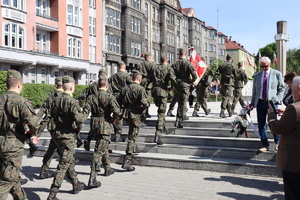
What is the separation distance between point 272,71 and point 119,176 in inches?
165

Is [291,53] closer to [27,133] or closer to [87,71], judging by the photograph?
[87,71]

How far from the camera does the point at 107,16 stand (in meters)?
38.8

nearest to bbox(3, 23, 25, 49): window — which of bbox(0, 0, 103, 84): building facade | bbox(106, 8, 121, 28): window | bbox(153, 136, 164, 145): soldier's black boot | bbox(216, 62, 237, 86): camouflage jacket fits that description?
bbox(0, 0, 103, 84): building facade

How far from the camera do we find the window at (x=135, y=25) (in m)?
42.2

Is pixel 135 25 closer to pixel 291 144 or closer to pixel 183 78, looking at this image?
pixel 183 78

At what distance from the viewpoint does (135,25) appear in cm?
4272

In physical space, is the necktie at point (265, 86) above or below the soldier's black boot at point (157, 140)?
above

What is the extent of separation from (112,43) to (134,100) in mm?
33124

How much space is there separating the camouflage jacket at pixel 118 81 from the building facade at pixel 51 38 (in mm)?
18598

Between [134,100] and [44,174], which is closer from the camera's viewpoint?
[44,174]

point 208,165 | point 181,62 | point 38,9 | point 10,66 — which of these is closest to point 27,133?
point 208,165

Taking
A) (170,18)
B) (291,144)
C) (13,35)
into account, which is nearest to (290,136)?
(291,144)

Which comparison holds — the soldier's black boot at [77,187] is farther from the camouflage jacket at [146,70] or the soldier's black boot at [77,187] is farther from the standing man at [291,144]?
the camouflage jacket at [146,70]

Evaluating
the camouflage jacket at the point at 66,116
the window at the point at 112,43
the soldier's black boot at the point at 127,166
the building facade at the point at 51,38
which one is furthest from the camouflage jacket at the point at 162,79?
the window at the point at 112,43
